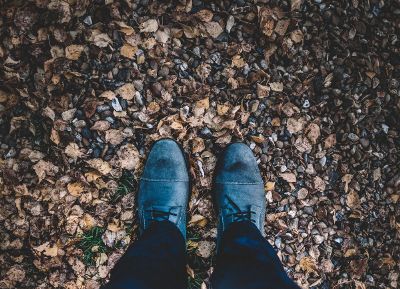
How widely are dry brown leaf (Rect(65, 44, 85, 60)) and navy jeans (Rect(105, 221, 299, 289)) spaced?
847 mm

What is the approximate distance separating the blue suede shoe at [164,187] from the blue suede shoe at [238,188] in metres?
0.17

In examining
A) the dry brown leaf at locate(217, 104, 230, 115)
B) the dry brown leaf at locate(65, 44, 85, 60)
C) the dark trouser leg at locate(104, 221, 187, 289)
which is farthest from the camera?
the dry brown leaf at locate(217, 104, 230, 115)

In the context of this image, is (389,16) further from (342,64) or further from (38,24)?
(38,24)

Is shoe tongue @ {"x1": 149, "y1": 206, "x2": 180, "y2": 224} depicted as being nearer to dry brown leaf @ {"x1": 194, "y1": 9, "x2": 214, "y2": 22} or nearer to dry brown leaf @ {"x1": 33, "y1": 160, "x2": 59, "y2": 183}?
dry brown leaf @ {"x1": 33, "y1": 160, "x2": 59, "y2": 183}

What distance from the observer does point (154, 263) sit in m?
1.39

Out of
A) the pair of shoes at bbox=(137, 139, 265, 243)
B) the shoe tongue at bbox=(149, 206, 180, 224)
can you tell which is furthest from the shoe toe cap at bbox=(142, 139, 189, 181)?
the shoe tongue at bbox=(149, 206, 180, 224)

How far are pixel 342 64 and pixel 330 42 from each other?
0.12 metres

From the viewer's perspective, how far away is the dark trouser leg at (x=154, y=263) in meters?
1.29

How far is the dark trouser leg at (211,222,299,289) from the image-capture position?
1299 millimetres

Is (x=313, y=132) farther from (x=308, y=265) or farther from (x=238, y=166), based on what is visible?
(x=308, y=265)

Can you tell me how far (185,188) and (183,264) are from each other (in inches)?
15.2

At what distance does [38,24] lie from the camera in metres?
1.62

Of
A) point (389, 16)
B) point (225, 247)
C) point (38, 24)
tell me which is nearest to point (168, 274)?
point (225, 247)

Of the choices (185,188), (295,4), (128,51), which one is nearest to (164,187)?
(185,188)
